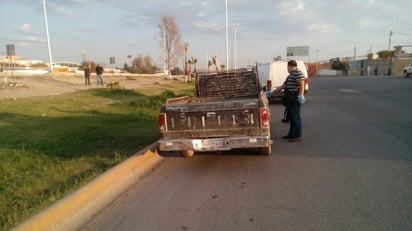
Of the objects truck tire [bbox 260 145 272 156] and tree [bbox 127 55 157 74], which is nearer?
truck tire [bbox 260 145 272 156]

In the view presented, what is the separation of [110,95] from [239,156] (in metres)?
15.0

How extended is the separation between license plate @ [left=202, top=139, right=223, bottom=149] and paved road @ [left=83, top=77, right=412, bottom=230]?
408mm

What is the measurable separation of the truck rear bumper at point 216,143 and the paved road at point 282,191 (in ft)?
1.29

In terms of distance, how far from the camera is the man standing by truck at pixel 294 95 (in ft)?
25.1

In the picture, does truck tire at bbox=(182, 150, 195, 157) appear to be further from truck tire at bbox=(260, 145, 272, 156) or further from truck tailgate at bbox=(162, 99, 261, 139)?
truck tire at bbox=(260, 145, 272, 156)

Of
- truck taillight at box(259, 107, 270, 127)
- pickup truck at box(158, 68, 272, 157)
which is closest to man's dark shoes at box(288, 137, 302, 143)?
pickup truck at box(158, 68, 272, 157)

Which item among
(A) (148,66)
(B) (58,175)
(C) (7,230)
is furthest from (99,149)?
(A) (148,66)

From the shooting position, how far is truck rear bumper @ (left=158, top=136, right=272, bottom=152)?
576 cm

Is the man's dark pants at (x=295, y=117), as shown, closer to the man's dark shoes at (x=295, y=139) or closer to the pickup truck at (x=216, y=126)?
the man's dark shoes at (x=295, y=139)

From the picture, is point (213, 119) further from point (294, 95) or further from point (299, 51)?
point (299, 51)

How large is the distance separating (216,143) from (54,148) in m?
3.68

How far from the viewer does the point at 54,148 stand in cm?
711

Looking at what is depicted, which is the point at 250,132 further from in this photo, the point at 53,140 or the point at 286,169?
the point at 53,140

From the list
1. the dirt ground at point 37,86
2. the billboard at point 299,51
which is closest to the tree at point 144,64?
the billboard at point 299,51
